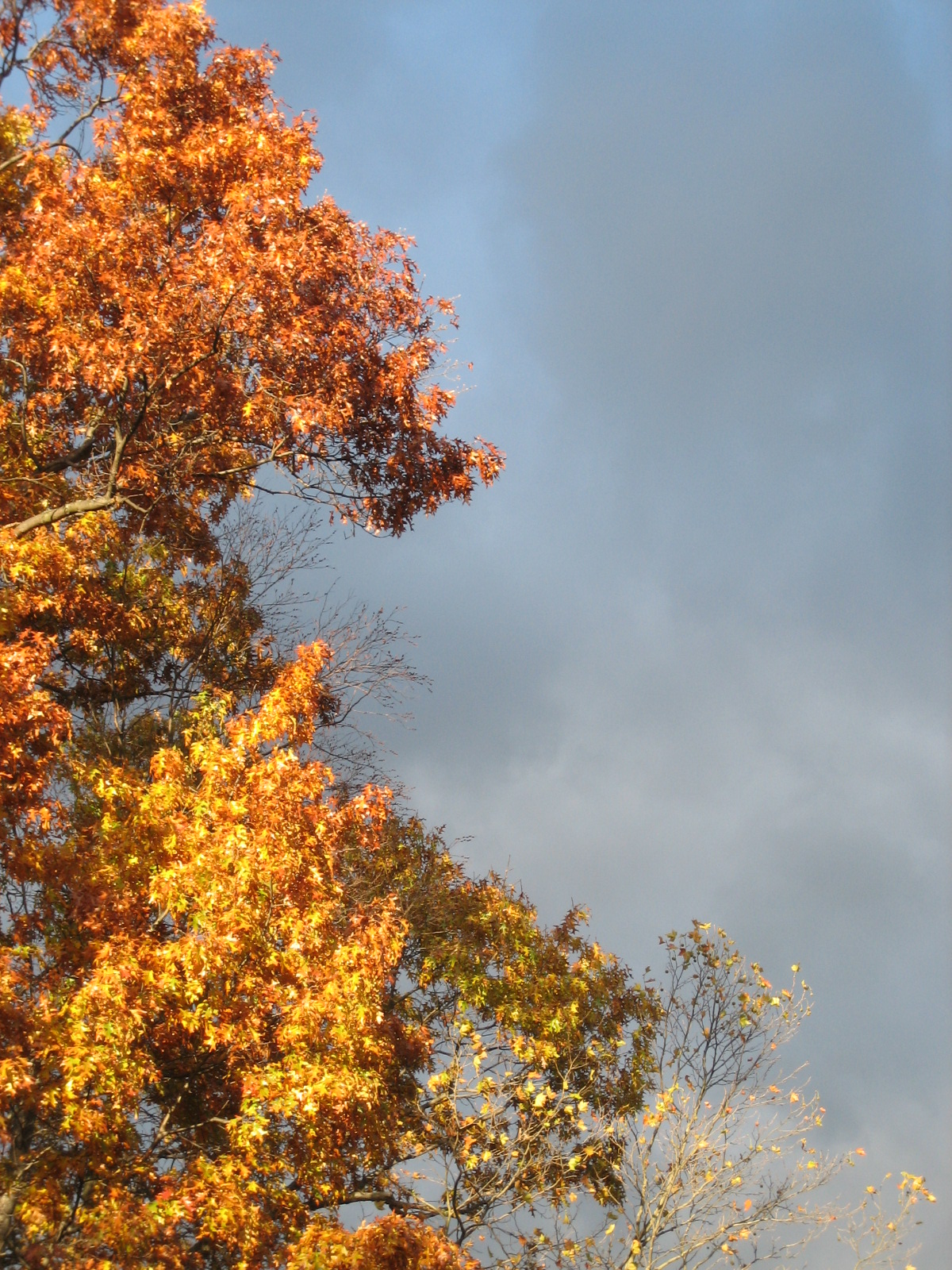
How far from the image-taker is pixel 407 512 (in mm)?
11750

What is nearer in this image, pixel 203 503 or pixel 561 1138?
pixel 561 1138

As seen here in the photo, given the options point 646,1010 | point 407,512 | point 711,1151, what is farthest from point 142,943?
point 646,1010

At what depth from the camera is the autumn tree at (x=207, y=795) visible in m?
8.16

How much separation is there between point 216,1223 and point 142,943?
6.78ft

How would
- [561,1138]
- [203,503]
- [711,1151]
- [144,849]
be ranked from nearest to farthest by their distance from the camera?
[144,849] < [711,1151] < [561,1138] < [203,503]

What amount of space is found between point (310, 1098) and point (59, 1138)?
2276 millimetres

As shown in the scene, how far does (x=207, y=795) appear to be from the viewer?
30.5 ft

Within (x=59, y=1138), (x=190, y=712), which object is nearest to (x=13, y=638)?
(x=190, y=712)

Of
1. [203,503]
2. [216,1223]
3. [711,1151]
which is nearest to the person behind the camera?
[216,1223]

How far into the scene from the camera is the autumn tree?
8156mm

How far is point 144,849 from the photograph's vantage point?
9.51 meters

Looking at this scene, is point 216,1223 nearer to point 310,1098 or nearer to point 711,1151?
point 310,1098

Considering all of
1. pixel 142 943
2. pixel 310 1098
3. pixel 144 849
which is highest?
pixel 144 849

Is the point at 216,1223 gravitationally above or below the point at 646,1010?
below
